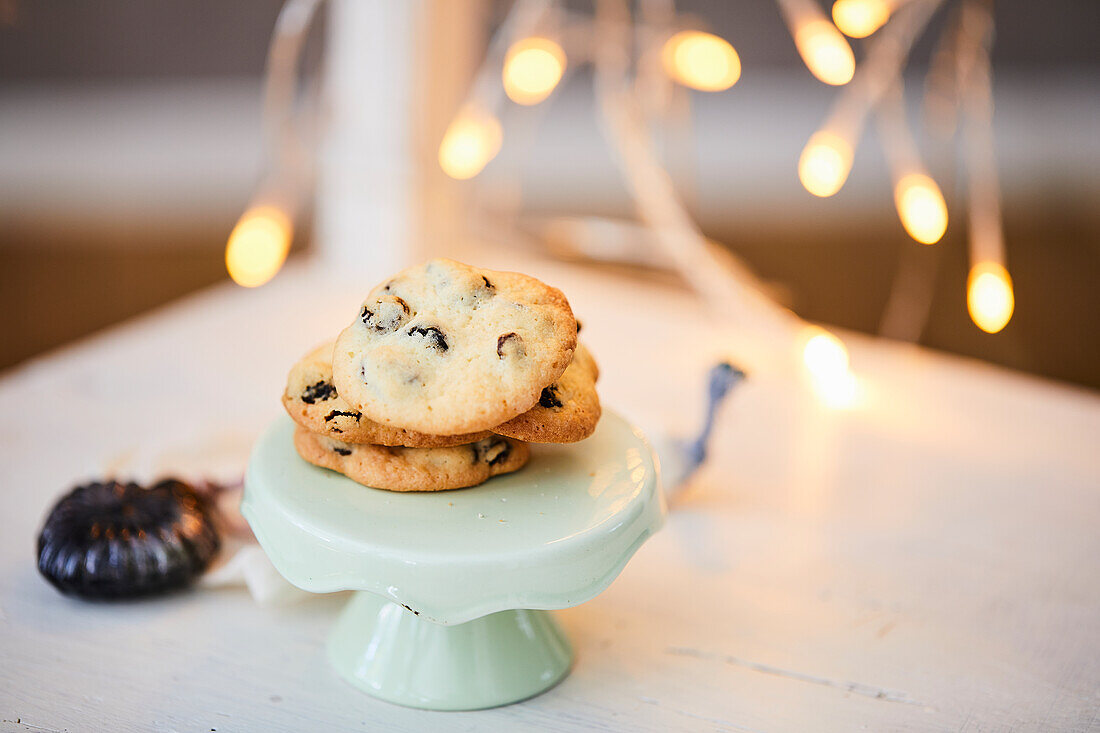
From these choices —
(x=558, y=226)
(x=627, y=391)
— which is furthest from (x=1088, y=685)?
(x=558, y=226)

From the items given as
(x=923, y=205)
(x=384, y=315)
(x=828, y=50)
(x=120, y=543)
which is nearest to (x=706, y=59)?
(x=828, y=50)

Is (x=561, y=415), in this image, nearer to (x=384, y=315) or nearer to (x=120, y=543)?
(x=384, y=315)

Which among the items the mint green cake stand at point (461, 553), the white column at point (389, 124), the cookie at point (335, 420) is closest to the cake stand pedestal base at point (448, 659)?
the mint green cake stand at point (461, 553)

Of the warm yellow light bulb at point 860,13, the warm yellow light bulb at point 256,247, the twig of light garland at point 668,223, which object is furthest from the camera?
the twig of light garland at point 668,223

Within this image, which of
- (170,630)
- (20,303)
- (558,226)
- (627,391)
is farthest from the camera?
(20,303)

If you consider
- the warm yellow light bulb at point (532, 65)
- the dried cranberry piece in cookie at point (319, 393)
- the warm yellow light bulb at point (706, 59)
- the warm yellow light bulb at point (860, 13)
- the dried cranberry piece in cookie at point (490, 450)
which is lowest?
the dried cranberry piece in cookie at point (490, 450)

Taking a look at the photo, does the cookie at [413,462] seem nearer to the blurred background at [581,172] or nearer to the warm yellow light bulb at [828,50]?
the warm yellow light bulb at [828,50]

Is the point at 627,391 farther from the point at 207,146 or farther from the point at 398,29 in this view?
the point at 207,146
